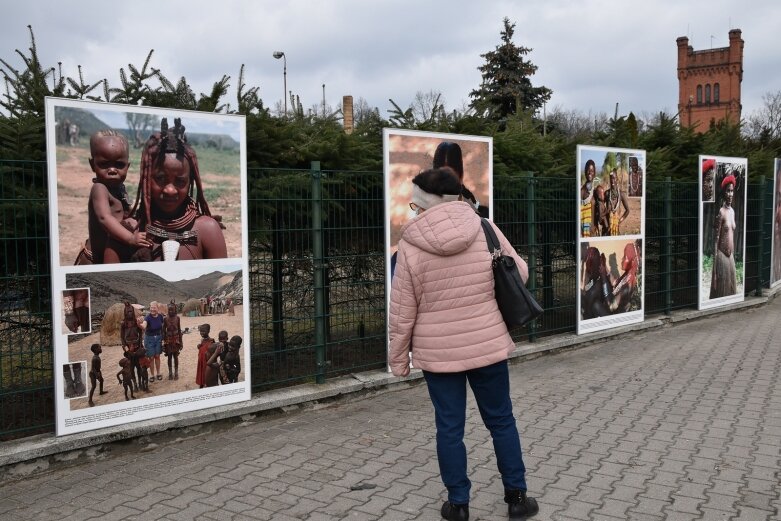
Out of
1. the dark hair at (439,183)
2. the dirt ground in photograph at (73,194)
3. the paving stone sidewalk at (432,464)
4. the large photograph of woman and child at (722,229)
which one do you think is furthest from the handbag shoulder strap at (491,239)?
the large photograph of woman and child at (722,229)

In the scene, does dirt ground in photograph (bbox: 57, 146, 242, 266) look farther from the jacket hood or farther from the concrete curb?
the jacket hood

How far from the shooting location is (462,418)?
12.7ft

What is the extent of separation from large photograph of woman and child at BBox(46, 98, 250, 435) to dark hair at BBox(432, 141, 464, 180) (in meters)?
2.13

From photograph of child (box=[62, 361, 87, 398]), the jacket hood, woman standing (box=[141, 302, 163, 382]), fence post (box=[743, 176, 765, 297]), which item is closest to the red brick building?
fence post (box=[743, 176, 765, 297])

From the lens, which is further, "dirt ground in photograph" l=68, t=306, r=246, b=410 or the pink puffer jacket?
"dirt ground in photograph" l=68, t=306, r=246, b=410

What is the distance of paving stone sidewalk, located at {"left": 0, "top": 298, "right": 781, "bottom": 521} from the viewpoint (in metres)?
4.23

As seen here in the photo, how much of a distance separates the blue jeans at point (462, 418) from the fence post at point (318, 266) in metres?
2.87

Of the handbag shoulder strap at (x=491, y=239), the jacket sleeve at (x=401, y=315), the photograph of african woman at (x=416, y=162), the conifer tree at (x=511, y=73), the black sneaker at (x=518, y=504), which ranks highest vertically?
the conifer tree at (x=511, y=73)

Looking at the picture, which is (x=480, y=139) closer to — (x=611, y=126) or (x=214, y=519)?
(x=214, y=519)

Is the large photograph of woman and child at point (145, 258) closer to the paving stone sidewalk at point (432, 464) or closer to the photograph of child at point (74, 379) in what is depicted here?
the photograph of child at point (74, 379)

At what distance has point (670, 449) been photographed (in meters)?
5.23

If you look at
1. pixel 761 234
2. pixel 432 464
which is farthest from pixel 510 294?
pixel 761 234

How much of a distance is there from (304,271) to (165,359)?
1.86 metres

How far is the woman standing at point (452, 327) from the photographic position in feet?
12.4
